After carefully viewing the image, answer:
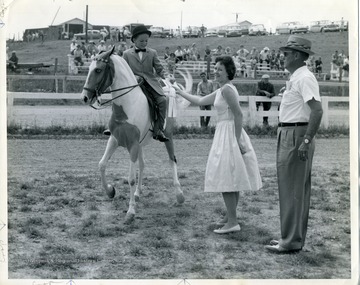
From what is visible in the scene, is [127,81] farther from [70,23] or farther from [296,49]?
[296,49]

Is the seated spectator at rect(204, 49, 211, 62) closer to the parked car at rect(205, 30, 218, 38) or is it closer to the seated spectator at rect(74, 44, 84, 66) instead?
the parked car at rect(205, 30, 218, 38)

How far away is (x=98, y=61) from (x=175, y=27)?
45.4 inches

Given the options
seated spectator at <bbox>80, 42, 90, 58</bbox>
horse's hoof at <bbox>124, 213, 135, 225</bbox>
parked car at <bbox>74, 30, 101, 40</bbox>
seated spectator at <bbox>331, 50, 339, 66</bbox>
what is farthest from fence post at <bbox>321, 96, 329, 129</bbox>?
seated spectator at <bbox>80, 42, 90, 58</bbox>

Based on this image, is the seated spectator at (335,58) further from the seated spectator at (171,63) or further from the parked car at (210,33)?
the seated spectator at (171,63)

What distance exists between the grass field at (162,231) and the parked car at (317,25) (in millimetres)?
1405

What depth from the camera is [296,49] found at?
557 centimetres

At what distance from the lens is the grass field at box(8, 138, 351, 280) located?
5.70 meters

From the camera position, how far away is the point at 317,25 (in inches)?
265

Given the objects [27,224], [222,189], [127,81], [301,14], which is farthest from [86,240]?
[301,14]

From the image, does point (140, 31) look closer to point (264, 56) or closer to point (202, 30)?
point (202, 30)

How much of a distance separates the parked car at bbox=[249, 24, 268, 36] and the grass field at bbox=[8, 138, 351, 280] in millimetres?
1626

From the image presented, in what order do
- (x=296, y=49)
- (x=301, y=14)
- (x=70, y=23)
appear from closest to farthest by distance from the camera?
1. (x=296, y=49)
2. (x=301, y=14)
3. (x=70, y=23)

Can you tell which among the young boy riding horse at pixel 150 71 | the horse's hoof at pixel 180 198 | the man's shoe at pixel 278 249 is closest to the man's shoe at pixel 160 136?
the young boy riding horse at pixel 150 71

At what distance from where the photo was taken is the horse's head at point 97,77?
659cm
